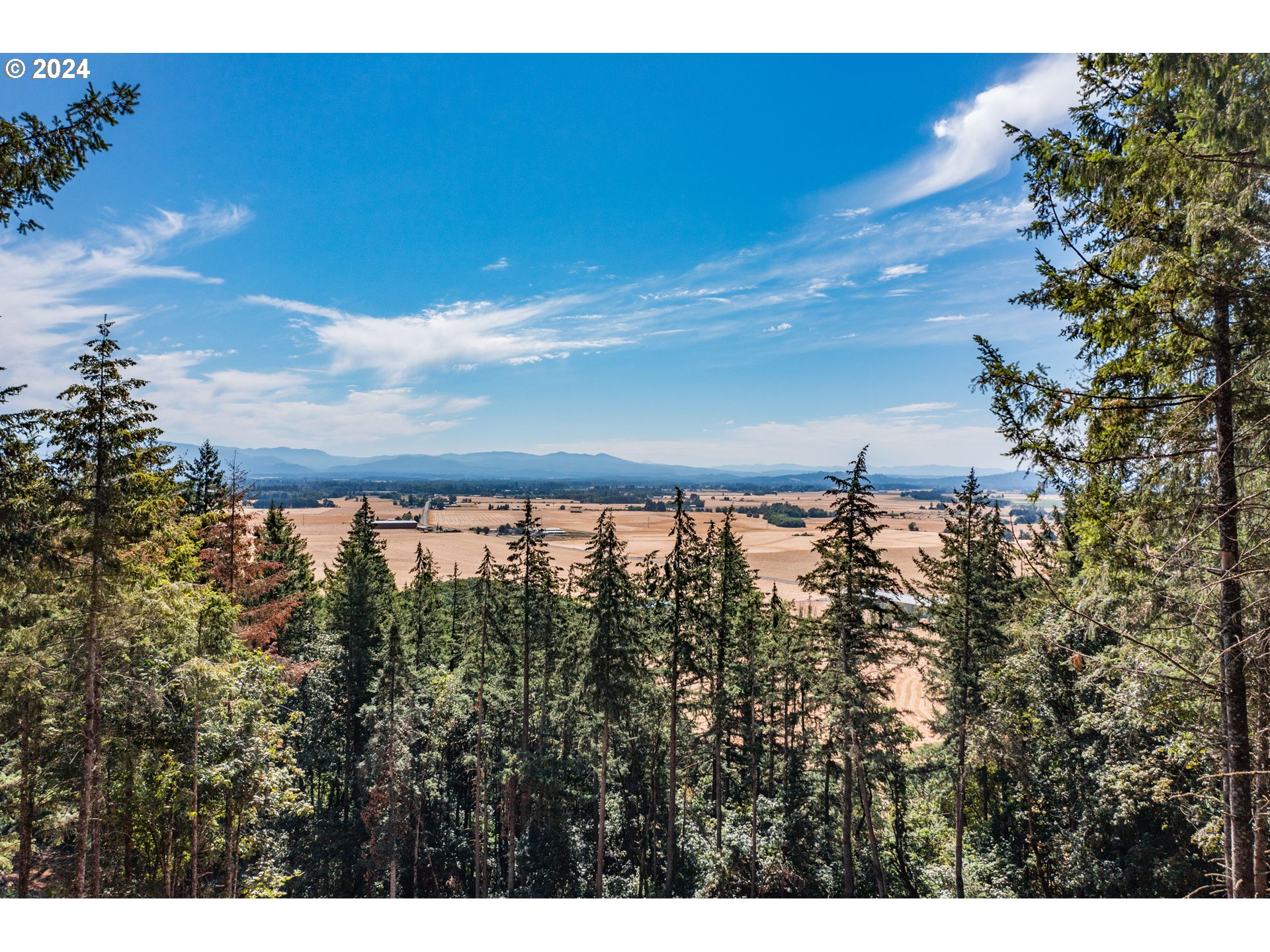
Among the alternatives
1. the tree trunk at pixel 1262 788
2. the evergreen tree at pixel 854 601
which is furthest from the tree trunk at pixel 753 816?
the tree trunk at pixel 1262 788

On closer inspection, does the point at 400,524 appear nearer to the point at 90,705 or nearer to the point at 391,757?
the point at 391,757

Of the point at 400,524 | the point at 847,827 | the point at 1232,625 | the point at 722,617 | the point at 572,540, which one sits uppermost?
the point at 1232,625

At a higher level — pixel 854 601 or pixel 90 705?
pixel 854 601

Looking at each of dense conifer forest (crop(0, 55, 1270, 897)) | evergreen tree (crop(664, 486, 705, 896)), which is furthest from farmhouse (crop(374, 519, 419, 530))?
evergreen tree (crop(664, 486, 705, 896))

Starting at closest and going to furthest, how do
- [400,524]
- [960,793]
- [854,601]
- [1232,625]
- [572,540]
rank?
1. [1232,625]
2. [854,601]
3. [960,793]
4. [400,524]
5. [572,540]

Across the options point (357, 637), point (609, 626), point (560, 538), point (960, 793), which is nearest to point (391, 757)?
point (609, 626)

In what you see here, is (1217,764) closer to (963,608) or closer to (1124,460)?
(1124,460)

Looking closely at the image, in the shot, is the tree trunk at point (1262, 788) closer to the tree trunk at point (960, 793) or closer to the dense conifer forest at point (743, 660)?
the dense conifer forest at point (743, 660)

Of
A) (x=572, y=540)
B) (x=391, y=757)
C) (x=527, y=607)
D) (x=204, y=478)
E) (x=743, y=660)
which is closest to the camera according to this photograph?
(x=391, y=757)
